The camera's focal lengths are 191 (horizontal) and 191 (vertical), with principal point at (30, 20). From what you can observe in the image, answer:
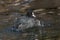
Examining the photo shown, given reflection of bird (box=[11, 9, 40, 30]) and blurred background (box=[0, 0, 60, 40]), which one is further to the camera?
reflection of bird (box=[11, 9, 40, 30])

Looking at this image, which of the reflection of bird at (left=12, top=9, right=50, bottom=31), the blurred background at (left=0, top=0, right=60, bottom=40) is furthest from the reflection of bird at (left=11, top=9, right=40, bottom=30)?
the blurred background at (left=0, top=0, right=60, bottom=40)

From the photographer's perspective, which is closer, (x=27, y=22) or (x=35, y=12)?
(x=27, y=22)

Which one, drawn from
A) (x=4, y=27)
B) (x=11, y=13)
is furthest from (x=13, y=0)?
(x=4, y=27)

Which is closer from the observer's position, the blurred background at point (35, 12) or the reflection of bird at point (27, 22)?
the blurred background at point (35, 12)

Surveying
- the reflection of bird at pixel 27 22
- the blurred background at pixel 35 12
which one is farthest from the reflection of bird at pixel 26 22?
the blurred background at pixel 35 12

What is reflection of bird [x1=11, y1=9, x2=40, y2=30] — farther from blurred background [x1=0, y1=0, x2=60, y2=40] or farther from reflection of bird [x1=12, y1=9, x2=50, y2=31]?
blurred background [x1=0, y1=0, x2=60, y2=40]

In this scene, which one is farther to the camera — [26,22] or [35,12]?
[35,12]

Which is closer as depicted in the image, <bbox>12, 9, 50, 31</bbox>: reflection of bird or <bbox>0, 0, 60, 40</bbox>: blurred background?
<bbox>0, 0, 60, 40</bbox>: blurred background

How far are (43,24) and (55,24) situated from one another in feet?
0.51

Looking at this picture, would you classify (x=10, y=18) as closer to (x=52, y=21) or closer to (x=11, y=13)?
(x=11, y=13)

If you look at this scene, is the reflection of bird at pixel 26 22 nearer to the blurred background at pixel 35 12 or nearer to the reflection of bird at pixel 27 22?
the reflection of bird at pixel 27 22

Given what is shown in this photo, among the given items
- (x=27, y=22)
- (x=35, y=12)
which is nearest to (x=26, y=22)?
(x=27, y=22)

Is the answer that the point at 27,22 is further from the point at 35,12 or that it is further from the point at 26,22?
the point at 35,12

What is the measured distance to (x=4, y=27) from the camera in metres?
2.47
